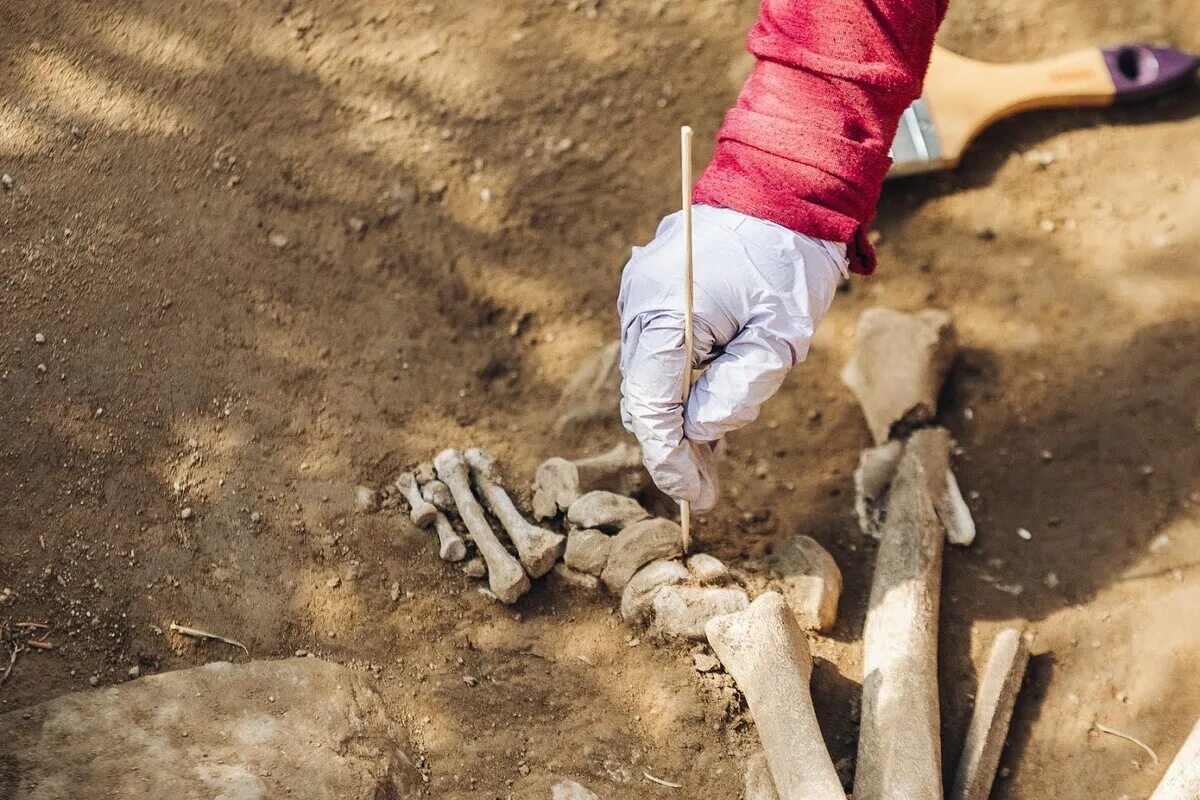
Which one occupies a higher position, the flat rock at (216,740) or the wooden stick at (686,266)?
the wooden stick at (686,266)

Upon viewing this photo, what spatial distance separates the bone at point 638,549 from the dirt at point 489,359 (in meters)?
0.13

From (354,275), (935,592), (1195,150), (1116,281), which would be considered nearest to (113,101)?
(354,275)

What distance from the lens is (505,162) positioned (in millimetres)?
4395

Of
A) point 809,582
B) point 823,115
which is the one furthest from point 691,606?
point 823,115

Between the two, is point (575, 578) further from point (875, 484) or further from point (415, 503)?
point (875, 484)

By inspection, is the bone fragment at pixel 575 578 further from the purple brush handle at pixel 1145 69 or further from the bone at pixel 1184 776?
the purple brush handle at pixel 1145 69

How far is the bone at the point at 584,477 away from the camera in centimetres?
351

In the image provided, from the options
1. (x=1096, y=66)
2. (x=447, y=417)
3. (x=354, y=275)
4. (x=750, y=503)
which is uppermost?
(x=1096, y=66)

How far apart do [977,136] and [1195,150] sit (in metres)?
0.89

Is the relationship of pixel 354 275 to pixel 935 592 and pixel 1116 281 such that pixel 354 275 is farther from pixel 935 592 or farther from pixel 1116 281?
pixel 1116 281

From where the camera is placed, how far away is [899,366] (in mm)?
3934

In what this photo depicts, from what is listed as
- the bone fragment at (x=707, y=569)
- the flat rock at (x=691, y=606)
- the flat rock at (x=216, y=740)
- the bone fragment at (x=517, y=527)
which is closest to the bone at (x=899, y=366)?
the bone fragment at (x=707, y=569)

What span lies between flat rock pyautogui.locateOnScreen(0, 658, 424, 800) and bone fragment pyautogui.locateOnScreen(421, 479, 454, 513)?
2.20ft

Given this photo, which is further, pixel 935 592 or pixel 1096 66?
pixel 1096 66
